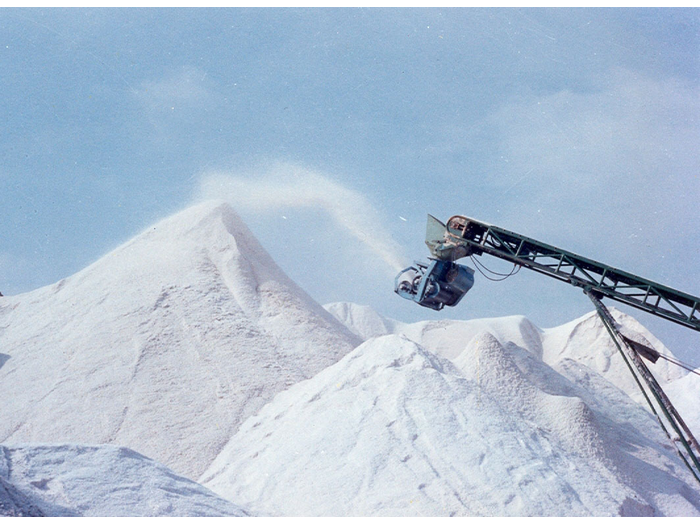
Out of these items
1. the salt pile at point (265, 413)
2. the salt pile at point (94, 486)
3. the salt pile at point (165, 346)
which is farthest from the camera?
the salt pile at point (165, 346)

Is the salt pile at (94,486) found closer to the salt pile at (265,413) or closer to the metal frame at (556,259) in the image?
the salt pile at (265,413)

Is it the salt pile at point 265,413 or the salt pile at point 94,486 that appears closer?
the salt pile at point 94,486

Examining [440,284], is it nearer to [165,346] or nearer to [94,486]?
[94,486]

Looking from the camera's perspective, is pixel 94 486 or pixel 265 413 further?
pixel 265 413

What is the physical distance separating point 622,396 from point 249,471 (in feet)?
49.9

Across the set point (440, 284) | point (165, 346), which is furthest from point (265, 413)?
point (440, 284)

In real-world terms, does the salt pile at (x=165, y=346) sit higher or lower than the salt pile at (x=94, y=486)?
higher

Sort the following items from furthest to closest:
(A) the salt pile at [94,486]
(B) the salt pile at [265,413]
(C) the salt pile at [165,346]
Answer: (C) the salt pile at [165,346] < (B) the salt pile at [265,413] < (A) the salt pile at [94,486]

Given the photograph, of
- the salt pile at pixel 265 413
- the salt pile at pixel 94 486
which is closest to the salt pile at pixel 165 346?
the salt pile at pixel 265 413

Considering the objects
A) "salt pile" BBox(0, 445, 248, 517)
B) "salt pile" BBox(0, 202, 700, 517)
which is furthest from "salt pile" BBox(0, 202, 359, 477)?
"salt pile" BBox(0, 445, 248, 517)

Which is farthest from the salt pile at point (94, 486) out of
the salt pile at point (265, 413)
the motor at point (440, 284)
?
the motor at point (440, 284)

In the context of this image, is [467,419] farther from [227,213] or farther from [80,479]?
[227,213]

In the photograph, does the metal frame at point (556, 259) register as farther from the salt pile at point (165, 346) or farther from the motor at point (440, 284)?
the salt pile at point (165, 346)

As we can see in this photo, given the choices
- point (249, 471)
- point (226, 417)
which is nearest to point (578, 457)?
point (249, 471)
